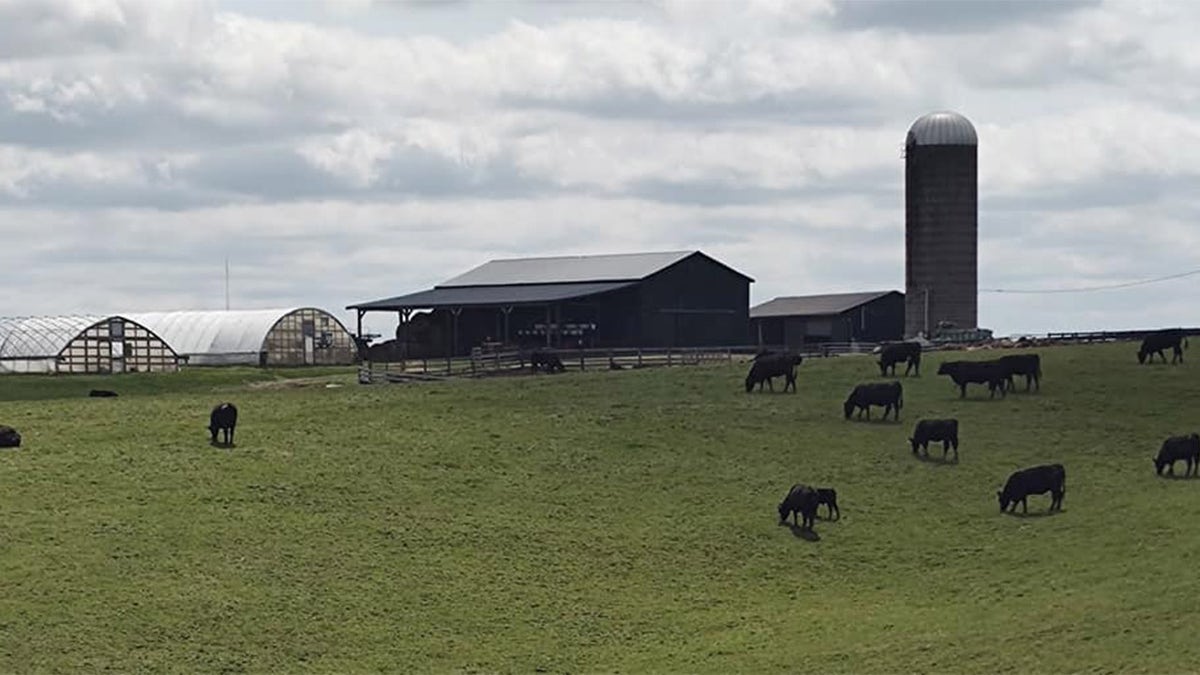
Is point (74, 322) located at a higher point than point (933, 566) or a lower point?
higher

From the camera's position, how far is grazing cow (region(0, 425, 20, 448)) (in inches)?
1722

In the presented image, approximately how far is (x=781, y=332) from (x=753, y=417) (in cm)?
5772

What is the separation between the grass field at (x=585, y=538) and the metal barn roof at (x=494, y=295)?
97.2ft

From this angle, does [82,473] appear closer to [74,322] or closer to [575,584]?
[575,584]

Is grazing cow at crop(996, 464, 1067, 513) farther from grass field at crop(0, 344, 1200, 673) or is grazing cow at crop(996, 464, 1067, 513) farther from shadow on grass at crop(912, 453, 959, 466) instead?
shadow on grass at crop(912, 453, 959, 466)

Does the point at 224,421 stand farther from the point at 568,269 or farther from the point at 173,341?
the point at 173,341

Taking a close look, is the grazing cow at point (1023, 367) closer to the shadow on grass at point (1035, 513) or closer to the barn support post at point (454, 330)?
the shadow on grass at point (1035, 513)

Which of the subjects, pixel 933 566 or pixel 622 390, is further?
pixel 622 390

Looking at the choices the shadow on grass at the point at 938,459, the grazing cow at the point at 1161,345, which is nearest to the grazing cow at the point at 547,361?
the grazing cow at the point at 1161,345

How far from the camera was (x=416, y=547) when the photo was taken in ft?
124

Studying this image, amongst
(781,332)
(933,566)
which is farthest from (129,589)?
(781,332)

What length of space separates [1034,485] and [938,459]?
5549 mm

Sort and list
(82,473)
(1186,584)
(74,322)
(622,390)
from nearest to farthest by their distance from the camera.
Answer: (1186,584) → (82,473) → (622,390) → (74,322)

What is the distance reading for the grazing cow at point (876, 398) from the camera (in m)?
52.4
